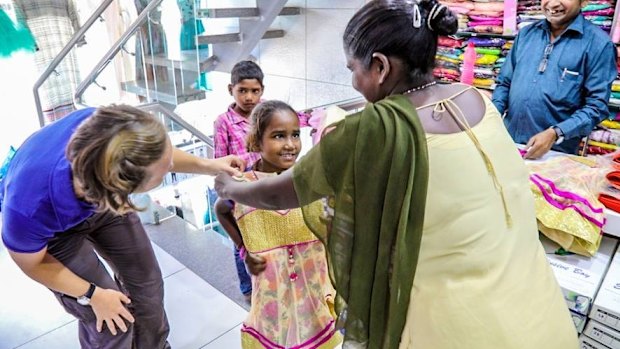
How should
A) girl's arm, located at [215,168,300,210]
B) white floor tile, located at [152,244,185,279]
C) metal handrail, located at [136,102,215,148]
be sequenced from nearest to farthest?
girl's arm, located at [215,168,300,210] → metal handrail, located at [136,102,215,148] → white floor tile, located at [152,244,185,279]

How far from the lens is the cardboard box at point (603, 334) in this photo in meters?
1.01

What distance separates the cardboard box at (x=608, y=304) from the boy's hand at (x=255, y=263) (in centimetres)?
87

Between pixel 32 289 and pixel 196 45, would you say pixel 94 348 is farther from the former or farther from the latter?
pixel 196 45

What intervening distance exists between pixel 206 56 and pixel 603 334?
374cm

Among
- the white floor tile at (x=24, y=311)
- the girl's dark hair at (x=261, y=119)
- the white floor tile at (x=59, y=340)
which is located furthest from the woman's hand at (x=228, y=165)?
the white floor tile at (x=24, y=311)

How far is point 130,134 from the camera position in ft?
3.47

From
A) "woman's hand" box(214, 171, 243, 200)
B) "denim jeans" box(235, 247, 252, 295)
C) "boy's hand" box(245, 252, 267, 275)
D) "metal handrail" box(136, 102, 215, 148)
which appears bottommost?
"denim jeans" box(235, 247, 252, 295)

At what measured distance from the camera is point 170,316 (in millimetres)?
2059

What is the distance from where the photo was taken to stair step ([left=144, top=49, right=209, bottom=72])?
3.70 metres

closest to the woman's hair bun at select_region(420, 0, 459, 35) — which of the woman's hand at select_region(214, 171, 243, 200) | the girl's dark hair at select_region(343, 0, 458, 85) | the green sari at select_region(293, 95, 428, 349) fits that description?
the girl's dark hair at select_region(343, 0, 458, 85)

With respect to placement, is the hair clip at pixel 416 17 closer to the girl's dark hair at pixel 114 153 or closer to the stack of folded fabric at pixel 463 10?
the girl's dark hair at pixel 114 153

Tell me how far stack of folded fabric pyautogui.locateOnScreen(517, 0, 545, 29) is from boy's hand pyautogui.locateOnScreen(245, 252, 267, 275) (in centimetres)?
241

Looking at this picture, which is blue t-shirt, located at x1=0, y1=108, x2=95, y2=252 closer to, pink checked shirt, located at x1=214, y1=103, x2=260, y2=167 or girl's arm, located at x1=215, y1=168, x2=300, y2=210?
girl's arm, located at x1=215, y1=168, x2=300, y2=210

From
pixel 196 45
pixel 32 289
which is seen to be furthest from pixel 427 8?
pixel 196 45
